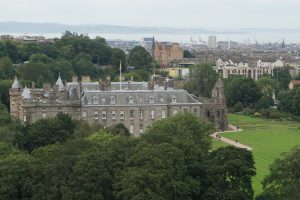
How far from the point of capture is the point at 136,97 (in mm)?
65812

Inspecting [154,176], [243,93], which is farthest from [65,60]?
[154,176]

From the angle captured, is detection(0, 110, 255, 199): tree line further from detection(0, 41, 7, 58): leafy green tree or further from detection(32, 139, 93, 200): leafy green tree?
detection(0, 41, 7, 58): leafy green tree

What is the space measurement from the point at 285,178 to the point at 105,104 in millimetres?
31039

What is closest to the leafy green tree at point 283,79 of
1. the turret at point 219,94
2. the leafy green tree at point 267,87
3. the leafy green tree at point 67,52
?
the leafy green tree at point 267,87

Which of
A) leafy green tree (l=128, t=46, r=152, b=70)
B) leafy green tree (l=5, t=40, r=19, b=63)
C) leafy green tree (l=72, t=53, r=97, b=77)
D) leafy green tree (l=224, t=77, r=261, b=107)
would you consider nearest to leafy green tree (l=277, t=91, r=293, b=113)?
leafy green tree (l=224, t=77, r=261, b=107)

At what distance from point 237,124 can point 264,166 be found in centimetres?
2727

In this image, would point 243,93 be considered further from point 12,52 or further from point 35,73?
point 12,52

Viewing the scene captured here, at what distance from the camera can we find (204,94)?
98.3m

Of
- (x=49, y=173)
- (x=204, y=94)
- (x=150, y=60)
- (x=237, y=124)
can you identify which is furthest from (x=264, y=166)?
(x=150, y=60)

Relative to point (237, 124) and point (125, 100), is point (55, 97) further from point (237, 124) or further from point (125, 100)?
point (237, 124)

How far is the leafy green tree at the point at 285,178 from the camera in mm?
34625

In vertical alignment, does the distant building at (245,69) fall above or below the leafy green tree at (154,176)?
below

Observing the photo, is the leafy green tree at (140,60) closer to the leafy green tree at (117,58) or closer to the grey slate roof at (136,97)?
the leafy green tree at (117,58)

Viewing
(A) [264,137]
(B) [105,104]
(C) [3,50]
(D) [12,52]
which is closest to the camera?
(B) [105,104]
